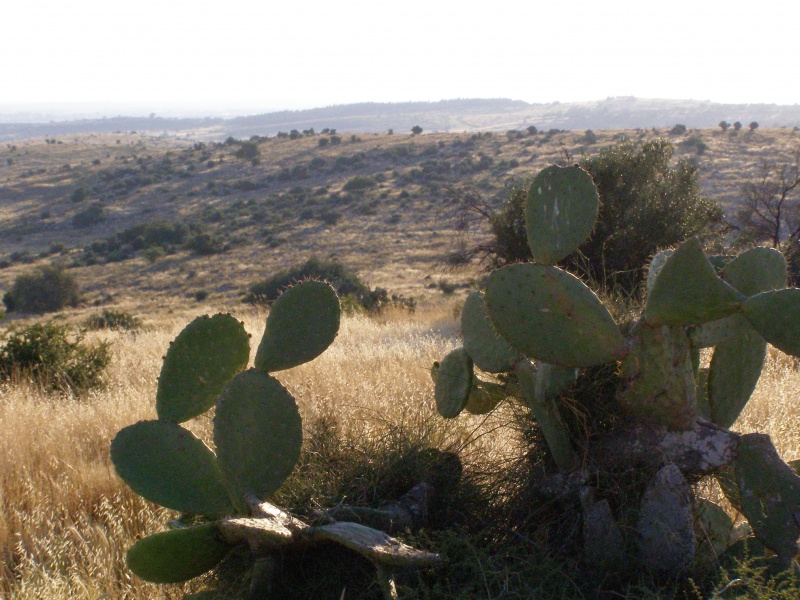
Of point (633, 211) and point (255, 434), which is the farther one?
point (633, 211)

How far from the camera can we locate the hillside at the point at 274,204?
1079 inches

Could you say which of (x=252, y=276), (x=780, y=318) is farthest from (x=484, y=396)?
(x=252, y=276)

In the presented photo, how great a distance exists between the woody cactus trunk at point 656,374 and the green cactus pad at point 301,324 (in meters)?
0.63

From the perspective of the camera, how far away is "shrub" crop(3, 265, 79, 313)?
2459 centimetres

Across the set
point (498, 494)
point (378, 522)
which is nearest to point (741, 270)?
point (498, 494)

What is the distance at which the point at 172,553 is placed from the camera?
2.02m

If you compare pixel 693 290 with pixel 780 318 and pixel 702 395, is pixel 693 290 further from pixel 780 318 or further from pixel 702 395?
pixel 702 395

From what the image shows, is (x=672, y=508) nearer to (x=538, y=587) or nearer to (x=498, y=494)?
(x=538, y=587)

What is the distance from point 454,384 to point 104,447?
232 cm

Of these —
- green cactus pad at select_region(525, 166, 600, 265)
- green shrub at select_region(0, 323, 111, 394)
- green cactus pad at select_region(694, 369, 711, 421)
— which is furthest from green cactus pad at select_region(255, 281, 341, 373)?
green shrub at select_region(0, 323, 111, 394)

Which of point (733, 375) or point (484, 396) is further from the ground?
point (733, 375)

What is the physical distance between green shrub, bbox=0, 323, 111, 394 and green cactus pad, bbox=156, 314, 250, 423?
3.81 m

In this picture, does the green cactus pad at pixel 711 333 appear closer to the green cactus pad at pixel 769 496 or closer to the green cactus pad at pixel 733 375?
the green cactus pad at pixel 733 375

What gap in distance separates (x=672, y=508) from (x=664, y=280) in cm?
66
